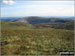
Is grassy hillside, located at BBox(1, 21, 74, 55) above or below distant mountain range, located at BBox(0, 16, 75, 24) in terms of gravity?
below

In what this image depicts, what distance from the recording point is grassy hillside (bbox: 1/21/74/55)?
14.6ft

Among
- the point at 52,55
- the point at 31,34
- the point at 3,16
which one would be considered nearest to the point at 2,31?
the point at 3,16

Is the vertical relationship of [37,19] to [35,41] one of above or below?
above

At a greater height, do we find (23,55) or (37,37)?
(37,37)

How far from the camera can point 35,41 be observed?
449cm

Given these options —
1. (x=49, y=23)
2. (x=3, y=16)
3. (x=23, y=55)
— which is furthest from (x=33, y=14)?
(x=23, y=55)

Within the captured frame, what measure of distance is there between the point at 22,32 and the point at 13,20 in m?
0.41

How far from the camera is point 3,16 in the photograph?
4.41 m

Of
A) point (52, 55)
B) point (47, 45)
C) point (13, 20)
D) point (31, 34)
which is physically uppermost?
point (13, 20)

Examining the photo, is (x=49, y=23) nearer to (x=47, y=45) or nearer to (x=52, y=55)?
(x=47, y=45)

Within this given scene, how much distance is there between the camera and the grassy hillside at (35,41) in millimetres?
4465

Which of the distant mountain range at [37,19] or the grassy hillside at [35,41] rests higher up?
the distant mountain range at [37,19]

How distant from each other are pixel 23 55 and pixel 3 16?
120 cm

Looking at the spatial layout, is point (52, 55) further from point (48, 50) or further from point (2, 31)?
point (2, 31)
